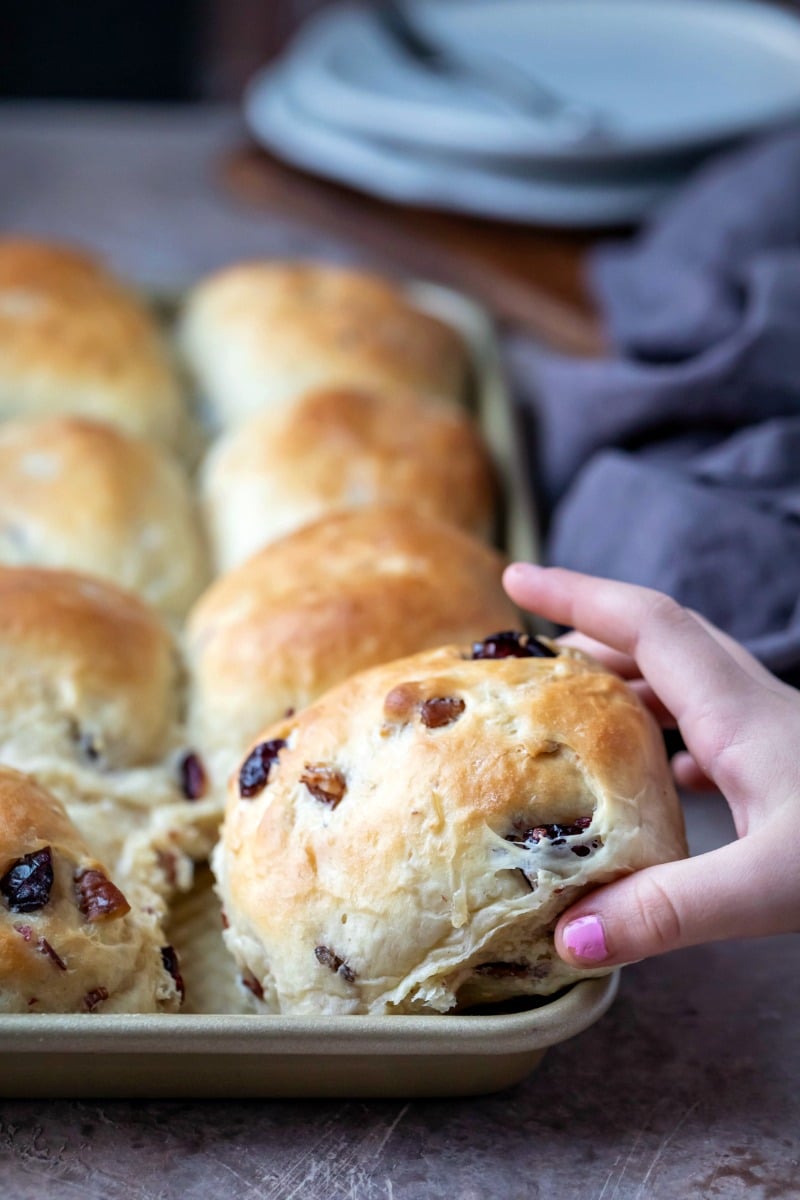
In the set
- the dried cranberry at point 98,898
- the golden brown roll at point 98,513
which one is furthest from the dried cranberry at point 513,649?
the golden brown roll at point 98,513

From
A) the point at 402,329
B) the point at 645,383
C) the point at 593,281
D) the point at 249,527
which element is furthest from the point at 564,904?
the point at 593,281

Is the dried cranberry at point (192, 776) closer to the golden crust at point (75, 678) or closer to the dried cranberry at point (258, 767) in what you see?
the golden crust at point (75, 678)

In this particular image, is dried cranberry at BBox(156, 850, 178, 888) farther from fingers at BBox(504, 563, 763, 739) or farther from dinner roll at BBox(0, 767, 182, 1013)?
fingers at BBox(504, 563, 763, 739)

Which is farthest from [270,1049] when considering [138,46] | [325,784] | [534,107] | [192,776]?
[138,46]

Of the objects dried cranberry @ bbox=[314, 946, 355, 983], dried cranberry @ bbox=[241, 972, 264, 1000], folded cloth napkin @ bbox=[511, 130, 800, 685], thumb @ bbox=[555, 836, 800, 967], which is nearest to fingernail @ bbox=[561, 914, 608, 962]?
thumb @ bbox=[555, 836, 800, 967]

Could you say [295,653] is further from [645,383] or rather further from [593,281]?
[593,281]
